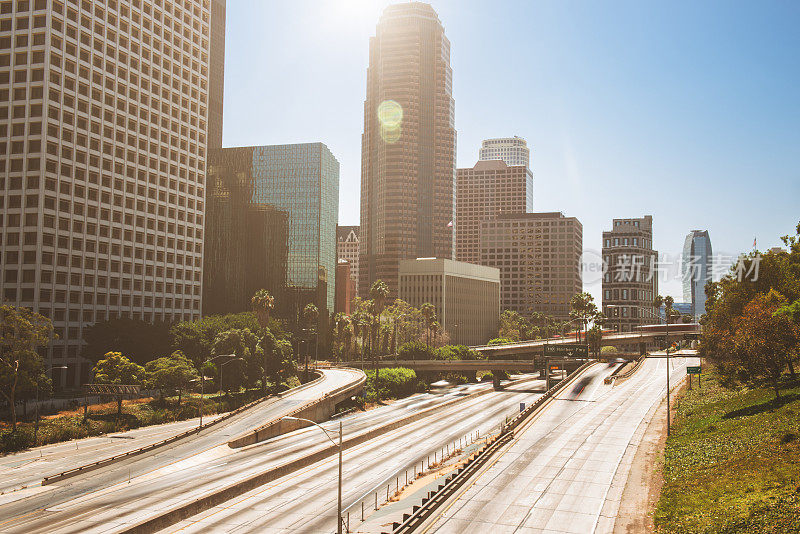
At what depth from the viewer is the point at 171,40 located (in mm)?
138500

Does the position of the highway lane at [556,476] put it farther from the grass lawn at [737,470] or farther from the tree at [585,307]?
the tree at [585,307]

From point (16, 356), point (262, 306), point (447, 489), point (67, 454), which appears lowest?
point (67, 454)

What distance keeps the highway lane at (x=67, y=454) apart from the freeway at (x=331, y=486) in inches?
793

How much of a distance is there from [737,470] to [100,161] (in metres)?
117

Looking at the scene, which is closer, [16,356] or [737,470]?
[737,470]

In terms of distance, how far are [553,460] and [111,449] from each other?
4684 cm

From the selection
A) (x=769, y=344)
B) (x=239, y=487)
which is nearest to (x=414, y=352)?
(x=769, y=344)

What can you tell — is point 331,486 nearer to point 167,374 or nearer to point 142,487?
point 142,487

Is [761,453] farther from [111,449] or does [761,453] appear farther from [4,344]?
[4,344]

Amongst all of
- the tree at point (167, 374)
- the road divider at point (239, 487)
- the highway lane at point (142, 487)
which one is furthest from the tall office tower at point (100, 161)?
the road divider at point (239, 487)

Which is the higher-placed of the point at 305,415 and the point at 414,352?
the point at 414,352

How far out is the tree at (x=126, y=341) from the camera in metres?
101

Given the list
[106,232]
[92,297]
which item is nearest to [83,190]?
[106,232]

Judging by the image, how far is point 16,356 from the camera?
71.6m
